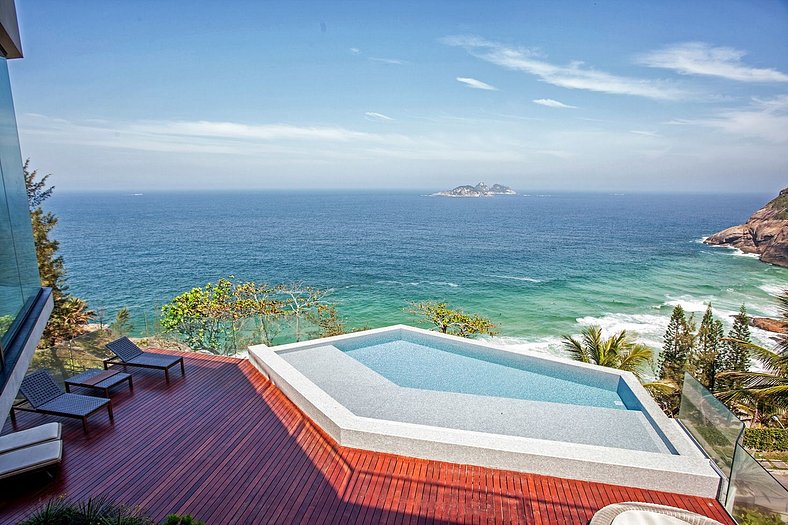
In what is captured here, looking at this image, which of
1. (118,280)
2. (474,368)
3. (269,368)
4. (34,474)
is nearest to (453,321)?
(474,368)

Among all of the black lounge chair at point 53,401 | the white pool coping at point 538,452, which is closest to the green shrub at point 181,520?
the white pool coping at point 538,452

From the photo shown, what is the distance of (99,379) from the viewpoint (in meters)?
6.99

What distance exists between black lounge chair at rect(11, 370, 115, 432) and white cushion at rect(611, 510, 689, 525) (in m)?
6.63

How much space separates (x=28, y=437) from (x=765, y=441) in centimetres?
1601

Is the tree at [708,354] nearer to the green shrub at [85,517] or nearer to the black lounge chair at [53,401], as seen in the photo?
the green shrub at [85,517]

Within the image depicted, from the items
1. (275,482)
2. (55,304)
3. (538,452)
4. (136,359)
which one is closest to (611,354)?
(538,452)

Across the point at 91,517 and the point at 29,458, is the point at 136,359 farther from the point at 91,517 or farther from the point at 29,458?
the point at 91,517

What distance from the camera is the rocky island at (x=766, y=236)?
4656 cm

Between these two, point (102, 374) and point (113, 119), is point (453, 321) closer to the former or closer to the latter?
point (102, 374)

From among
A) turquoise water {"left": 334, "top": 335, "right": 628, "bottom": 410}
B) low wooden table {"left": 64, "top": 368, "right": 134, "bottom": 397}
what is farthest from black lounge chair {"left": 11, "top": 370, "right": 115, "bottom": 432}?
turquoise water {"left": 334, "top": 335, "right": 628, "bottom": 410}

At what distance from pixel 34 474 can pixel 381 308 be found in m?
24.9

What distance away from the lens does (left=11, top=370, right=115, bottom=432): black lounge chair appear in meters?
5.93

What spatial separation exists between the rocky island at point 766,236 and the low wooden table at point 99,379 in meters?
59.1

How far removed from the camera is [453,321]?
15492mm
